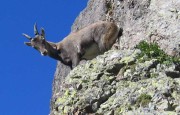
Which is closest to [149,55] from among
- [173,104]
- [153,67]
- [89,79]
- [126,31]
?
[153,67]

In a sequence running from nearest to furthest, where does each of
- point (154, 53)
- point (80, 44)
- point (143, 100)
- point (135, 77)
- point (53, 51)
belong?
point (143, 100) < point (135, 77) < point (154, 53) < point (80, 44) < point (53, 51)

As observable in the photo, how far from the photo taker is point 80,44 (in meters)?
24.4

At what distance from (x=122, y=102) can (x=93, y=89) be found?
1512mm

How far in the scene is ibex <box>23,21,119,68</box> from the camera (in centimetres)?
2342

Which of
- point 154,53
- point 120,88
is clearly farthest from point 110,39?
point 120,88

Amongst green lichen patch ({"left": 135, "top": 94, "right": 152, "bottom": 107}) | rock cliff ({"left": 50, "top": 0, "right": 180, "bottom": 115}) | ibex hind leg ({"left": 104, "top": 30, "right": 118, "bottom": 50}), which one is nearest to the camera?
green lichen patch ({"left": 135, "top": 94, "right": 152, "bottom": 107})

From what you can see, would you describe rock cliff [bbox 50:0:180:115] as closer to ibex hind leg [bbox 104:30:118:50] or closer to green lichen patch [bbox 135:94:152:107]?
green lichen patch [bbox 135:94:152:107]

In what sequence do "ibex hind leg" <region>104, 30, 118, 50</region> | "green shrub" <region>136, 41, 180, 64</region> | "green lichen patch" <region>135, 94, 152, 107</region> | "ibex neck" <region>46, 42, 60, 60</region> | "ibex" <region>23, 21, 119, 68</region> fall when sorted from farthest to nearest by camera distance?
"ibex neck" <region>46, 42, 60, 60</region>
"ibex" <region>23, 21, 119, 68</region>
"ibex hind leg" <region>104, 30, 118, 50</region>
"green shrub" <region>136, 41, 180, 64</region>
"green lichen patch" <region>135, 94, 152, 107</region>

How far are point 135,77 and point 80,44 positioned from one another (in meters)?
8.24

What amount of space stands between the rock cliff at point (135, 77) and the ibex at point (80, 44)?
5.65 feet

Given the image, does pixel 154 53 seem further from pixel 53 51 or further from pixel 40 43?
pixel 40 43

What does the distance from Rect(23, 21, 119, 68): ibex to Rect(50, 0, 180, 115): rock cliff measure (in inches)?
67.8

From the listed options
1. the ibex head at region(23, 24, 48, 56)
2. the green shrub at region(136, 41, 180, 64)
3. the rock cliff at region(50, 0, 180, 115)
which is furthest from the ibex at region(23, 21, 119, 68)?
the green shrub at region(136, 41, 180, 64)

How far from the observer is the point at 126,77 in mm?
16594
